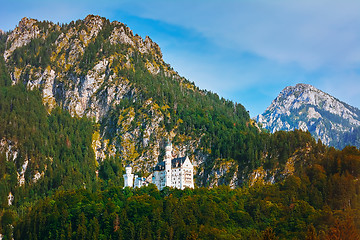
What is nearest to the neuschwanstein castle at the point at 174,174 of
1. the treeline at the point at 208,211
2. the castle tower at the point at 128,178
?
the castle tower at the point at 128,178

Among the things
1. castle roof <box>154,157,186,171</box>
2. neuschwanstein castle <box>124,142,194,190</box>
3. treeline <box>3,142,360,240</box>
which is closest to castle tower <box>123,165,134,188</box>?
neuschwanstein castle <box>124,142,194,190</box>

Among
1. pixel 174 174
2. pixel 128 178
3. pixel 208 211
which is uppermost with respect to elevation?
pixel 128 178

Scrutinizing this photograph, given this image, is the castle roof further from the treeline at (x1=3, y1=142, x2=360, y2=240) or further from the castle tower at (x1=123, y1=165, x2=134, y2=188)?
the treeline at (x1=3, y1=142, x2=360, y2=240)

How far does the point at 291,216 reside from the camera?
456 ft

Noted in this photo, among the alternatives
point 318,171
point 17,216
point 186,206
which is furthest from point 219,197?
point 17,216

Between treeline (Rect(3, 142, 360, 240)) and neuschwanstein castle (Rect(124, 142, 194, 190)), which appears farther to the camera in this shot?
neuschwanstein castle (Rect(124, 142, 194, 190))

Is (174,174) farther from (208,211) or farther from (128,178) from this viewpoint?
(208,211)

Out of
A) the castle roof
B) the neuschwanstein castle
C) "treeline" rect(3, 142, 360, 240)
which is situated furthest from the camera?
the castle roof

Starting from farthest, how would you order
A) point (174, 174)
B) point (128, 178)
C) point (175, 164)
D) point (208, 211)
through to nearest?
point (128, 178) → point (175, 164) → point (174, 174) → point (208, 211)

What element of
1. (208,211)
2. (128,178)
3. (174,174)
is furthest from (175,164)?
(208,211)

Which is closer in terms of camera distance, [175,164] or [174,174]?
[174,174]

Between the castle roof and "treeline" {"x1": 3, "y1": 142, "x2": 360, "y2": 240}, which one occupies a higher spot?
the castle roof

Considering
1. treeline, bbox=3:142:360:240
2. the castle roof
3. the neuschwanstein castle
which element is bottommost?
treeline, bbox=3:142:360:240

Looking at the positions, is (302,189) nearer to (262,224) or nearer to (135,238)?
(262,224)
